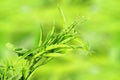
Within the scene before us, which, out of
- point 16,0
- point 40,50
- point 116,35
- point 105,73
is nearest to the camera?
point 40,50

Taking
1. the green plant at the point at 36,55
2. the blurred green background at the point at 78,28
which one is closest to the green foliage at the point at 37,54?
the green plant at the point at 36,55

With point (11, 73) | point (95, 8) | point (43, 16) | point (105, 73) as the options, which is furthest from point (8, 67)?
point (95, 8)

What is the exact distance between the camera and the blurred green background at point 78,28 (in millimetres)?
1209

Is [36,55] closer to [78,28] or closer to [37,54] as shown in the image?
[37,54]

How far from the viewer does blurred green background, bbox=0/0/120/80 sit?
121 cm

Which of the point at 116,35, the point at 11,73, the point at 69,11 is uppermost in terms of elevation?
the point at 69,11

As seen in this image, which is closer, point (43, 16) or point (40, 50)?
point (40, 50)

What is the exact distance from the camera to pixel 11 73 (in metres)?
0.34

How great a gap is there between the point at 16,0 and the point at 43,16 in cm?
17

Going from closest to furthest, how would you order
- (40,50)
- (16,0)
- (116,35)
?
(40,50) < (116,35) < (16,0)

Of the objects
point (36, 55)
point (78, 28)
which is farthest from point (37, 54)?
point (78, 28)

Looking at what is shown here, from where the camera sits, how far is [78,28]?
4.15 feet

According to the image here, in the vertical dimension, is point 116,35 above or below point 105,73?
above

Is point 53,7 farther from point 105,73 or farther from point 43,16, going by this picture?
point 105,73
